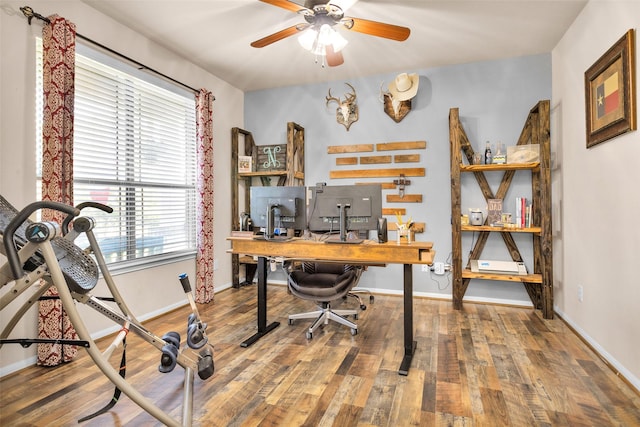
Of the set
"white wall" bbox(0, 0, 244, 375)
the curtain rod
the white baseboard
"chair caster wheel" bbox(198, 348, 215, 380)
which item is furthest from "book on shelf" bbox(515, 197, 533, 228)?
the curtain rod

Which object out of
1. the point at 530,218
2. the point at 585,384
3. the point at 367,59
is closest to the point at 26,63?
the point at 367,59

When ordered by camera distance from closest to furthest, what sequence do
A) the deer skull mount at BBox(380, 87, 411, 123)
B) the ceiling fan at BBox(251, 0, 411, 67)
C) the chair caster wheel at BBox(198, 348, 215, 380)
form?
the chair caster wheel at BBox(198, 348, 215, 380) → the ceiling fan at BBox(251, 0, 411, 67) → the deer skull mount at BBox(380, 87, 411, 123)

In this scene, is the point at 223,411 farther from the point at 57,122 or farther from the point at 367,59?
the point at 367,59

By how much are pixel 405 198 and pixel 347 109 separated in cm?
136

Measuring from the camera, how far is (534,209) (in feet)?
12.0

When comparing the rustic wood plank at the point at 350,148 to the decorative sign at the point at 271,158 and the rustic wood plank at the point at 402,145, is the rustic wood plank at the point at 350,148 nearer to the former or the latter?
the rustic wood plank at the point at 402,145

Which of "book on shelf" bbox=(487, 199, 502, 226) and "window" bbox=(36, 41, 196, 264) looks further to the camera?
"book on shelf" bbox=(487, 199, 502, 226)

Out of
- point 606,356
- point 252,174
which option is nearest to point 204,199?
point 252,174

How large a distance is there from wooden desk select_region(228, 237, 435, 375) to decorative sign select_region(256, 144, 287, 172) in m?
1.97

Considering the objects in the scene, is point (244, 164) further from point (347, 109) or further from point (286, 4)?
point (286, 4)

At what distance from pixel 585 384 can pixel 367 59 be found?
3456 mm

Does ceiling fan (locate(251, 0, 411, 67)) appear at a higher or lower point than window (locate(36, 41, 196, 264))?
higher

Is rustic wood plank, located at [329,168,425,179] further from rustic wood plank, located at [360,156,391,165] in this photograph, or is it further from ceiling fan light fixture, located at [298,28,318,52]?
ceiling fan light fixture, located at [298,28,318,52]

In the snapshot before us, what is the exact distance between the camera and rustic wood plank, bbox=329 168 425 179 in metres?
4.12
